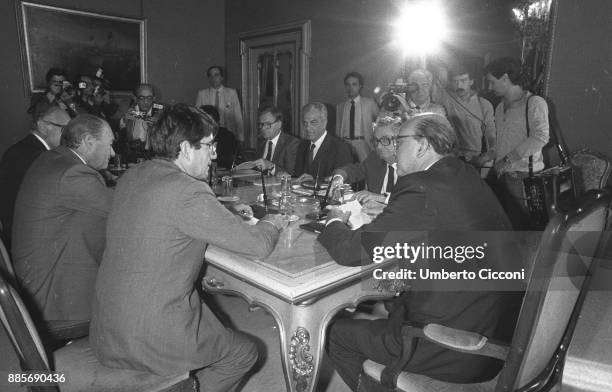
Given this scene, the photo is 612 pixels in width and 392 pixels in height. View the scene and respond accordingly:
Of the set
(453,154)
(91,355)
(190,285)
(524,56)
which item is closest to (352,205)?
(453,154)

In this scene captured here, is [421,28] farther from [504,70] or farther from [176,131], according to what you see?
[176,131]

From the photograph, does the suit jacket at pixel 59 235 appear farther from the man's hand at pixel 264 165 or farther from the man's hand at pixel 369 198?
the man's hand at pixel 264 165

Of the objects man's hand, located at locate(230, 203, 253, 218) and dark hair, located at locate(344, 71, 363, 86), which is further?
dark hair, located at locate(344, 71, 363, 86)

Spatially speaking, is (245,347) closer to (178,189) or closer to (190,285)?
(190,285)

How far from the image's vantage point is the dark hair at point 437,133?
63.9 inches

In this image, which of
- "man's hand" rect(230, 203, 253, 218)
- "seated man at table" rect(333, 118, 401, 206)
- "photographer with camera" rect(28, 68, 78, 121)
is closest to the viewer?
"man's hand" rect(230, 203, 253, 218)

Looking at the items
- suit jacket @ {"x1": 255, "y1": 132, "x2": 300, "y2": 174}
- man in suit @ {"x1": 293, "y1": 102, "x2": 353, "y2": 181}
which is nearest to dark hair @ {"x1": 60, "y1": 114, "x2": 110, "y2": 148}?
man in suit @ {"x1": 293, "y1": 102, "x2": 353, "y2": 181}

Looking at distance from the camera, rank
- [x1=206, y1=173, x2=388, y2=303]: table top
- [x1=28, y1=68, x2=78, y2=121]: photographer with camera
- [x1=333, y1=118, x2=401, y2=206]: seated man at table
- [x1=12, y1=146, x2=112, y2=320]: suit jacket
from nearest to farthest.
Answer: [x1=206, y1=173, x2=388, y2=303]: table top < [x1=12, y1=146, x2=112, y2=320]: suit jacket < [x1=333, y1=118, x2=401, y2=206]: seated man at table < [x1=28, y1=68, x2=78, y2=121]: photographer with camera

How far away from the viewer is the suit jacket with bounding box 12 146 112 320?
1.76 metres

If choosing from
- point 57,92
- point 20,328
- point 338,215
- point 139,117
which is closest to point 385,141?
point 338,215

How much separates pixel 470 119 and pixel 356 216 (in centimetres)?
264

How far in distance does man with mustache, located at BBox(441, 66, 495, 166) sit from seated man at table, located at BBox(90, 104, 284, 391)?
134 inches

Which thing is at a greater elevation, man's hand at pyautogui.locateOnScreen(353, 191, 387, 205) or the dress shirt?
the dress shirt

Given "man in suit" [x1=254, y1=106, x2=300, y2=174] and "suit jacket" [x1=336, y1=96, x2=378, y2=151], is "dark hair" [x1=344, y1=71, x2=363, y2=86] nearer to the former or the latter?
"suit jacket" [x1=336, y1=96, x2=378, y2=151]
